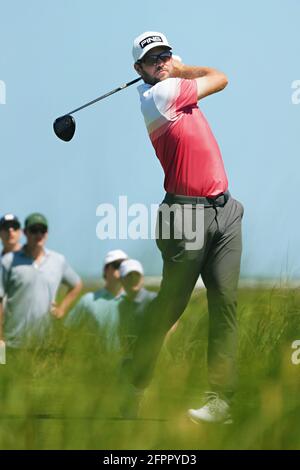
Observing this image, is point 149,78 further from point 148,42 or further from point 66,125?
point 66,125

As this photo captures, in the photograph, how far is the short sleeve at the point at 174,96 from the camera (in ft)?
16.0

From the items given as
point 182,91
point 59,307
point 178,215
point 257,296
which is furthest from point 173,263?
point 59,307

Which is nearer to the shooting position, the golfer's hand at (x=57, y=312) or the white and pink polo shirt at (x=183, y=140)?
the golfer's hand at (x=57, y=312)

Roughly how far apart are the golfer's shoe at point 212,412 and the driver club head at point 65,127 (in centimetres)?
257

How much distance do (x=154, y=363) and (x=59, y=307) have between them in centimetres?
37

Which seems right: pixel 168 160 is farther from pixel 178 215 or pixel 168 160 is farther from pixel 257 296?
pixel 257 296

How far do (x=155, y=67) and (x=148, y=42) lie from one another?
0.13 m

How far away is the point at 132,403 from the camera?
9.02ft

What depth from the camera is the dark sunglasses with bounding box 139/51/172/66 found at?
500cm

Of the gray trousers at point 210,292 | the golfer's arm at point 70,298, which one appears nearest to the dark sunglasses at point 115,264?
the gray trousers at point 210,292

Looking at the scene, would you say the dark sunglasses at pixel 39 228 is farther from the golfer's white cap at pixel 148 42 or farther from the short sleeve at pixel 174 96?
the golfer's white cap at pixel 148 42

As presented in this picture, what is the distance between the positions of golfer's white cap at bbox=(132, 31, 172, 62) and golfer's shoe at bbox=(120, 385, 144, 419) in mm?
2567

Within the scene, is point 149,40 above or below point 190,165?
above

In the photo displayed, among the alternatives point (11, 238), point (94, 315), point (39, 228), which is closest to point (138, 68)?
point (11, 238)
